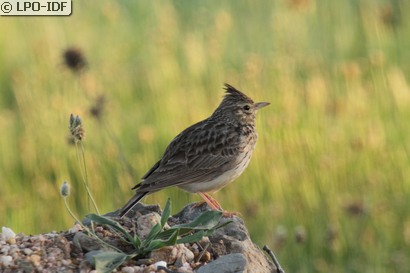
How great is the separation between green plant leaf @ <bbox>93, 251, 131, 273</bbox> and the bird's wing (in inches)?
74.4

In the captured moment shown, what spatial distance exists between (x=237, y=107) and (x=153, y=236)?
2.92 m

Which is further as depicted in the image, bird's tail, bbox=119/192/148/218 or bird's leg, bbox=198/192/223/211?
bird's leg, bbox=198/192/223/211

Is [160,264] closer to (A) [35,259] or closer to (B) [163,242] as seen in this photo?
(B) [163,242]

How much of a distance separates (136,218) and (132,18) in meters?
8.10

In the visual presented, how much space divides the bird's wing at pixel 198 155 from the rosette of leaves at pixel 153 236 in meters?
1.57

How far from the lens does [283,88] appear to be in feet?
33.0

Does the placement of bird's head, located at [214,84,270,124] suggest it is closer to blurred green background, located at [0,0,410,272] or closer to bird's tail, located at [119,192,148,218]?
blurred green background, located at [0,0,410,272]

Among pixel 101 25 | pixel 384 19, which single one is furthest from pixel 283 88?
pixel 101 25

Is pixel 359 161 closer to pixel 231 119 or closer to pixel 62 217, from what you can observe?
pixel 231 119

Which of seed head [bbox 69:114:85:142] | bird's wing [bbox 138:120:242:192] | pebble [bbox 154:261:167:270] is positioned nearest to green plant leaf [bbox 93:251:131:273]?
pebble [bbox 154:261:167:270]

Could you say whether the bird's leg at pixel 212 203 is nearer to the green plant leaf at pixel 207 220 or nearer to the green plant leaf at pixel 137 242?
the green plant leaf at pixel 207 220

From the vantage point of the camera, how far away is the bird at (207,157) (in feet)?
21.1

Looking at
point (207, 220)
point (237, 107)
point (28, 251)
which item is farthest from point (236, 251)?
point (237, 107)

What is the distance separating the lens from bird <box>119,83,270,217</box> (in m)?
6.43
